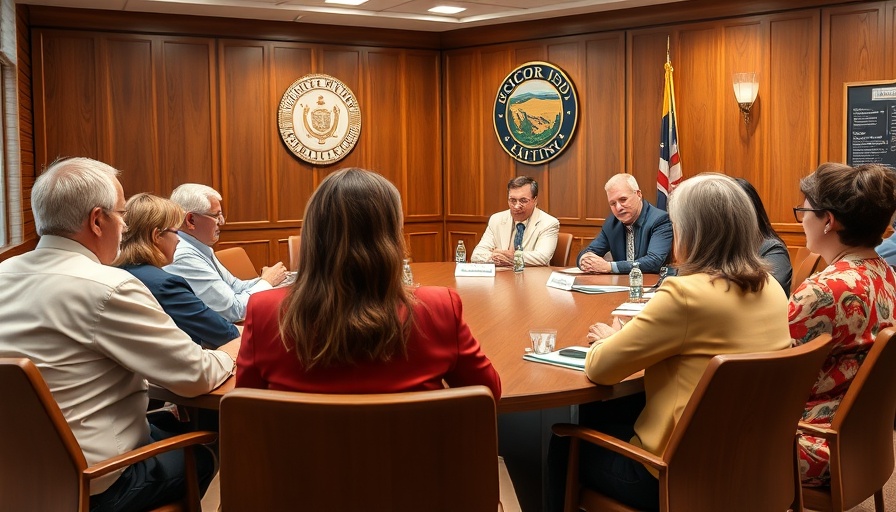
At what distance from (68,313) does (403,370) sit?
34.1 inches

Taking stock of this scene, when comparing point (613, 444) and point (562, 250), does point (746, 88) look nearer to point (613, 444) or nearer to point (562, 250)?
point (562, 250)

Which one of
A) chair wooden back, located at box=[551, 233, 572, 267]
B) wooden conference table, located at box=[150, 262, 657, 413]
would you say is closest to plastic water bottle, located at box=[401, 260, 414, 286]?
wooden conference table, located at box=[150, 262, 657, 413]

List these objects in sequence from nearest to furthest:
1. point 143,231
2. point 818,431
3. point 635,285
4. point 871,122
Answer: point 818,431
point 143,231
point 635,285
point 871,122

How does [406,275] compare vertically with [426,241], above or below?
above

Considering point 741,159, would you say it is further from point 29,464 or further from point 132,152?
point 29,464

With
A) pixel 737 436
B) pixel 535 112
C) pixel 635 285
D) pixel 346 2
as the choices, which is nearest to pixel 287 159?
pixel 346 2

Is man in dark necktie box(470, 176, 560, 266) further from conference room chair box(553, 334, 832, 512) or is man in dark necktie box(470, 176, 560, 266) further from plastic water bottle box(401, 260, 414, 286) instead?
conference room chair box(553, 334, 832, 512)

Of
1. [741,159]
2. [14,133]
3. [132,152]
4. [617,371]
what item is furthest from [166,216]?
[741,159]

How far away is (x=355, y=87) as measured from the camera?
8117 mm

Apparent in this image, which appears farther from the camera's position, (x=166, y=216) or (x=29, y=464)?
(x=166, y=216)

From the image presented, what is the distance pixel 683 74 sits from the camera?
712cm

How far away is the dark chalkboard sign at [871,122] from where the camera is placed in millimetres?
6199

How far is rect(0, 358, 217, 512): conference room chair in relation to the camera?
1862 mm

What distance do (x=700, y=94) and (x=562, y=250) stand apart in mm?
2246
